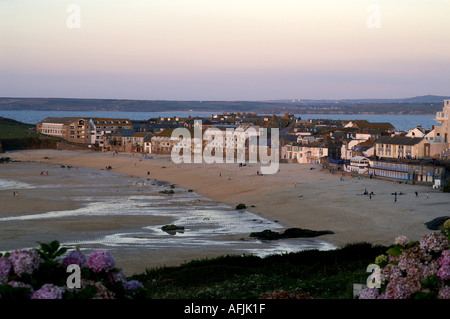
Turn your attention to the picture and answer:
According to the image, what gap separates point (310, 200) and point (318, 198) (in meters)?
0.90

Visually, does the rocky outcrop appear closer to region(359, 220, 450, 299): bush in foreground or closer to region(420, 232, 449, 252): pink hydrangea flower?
region(359, 220, 450, 299): bush in foreground

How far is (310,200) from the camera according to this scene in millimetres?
39250

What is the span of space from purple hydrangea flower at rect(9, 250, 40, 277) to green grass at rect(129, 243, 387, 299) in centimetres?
680

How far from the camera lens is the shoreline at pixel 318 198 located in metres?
29.5

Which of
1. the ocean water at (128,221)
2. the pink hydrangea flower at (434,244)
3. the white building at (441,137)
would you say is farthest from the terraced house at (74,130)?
the pink hydrangea flower at (434,244)

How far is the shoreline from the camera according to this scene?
29.5 metres

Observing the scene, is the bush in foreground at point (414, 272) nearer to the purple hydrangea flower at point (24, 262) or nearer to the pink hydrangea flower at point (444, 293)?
the pink hydrangea flower at point (444, 293)

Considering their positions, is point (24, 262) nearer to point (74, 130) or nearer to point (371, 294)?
point (371, 294)

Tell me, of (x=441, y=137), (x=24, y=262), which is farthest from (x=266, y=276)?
(x=441, y=137)

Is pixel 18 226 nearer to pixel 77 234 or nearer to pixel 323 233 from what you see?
pixel 77 234

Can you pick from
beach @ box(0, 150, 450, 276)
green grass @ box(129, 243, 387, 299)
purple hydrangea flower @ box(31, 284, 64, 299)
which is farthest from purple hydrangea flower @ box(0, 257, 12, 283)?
beach @ box(0, 150, 450, 276)

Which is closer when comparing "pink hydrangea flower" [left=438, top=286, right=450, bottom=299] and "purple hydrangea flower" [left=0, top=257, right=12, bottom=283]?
"purple hydrangea flower" [left=0, top=257, right=12, bottom=283]

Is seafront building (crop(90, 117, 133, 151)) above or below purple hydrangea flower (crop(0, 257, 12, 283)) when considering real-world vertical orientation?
below
